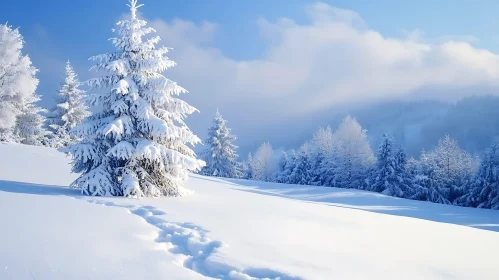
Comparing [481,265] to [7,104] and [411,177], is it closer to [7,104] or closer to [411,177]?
[7,104]

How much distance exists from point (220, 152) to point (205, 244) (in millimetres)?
37854

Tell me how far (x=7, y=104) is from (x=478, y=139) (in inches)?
5388

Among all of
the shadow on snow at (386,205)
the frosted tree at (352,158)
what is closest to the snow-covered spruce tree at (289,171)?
the frosted tree at (352,158)

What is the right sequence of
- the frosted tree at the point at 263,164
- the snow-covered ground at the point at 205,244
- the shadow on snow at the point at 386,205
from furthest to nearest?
the frosted tree at the point at 263,164, the shadow on snow at the point at 386,205, the snow-covered ground at the point at 205,244

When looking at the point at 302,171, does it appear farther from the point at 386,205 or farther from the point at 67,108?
the point at 67,108

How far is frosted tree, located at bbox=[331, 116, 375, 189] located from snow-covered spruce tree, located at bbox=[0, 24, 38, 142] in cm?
3378

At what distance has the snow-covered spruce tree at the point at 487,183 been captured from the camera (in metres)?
32.3

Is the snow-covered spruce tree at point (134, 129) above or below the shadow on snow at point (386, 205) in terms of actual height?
above

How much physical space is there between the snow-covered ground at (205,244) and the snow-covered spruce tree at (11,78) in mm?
15774

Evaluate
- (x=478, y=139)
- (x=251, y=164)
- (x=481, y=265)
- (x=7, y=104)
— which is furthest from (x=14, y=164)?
(x=478, y=139)

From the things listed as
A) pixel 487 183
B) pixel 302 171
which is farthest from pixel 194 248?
pixel 302 171

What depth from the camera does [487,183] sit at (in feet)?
107

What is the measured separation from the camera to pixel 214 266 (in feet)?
14.0

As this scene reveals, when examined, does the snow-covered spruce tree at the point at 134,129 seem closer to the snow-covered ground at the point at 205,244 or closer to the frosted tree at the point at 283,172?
the snow-covered ground at the point at 205,244
